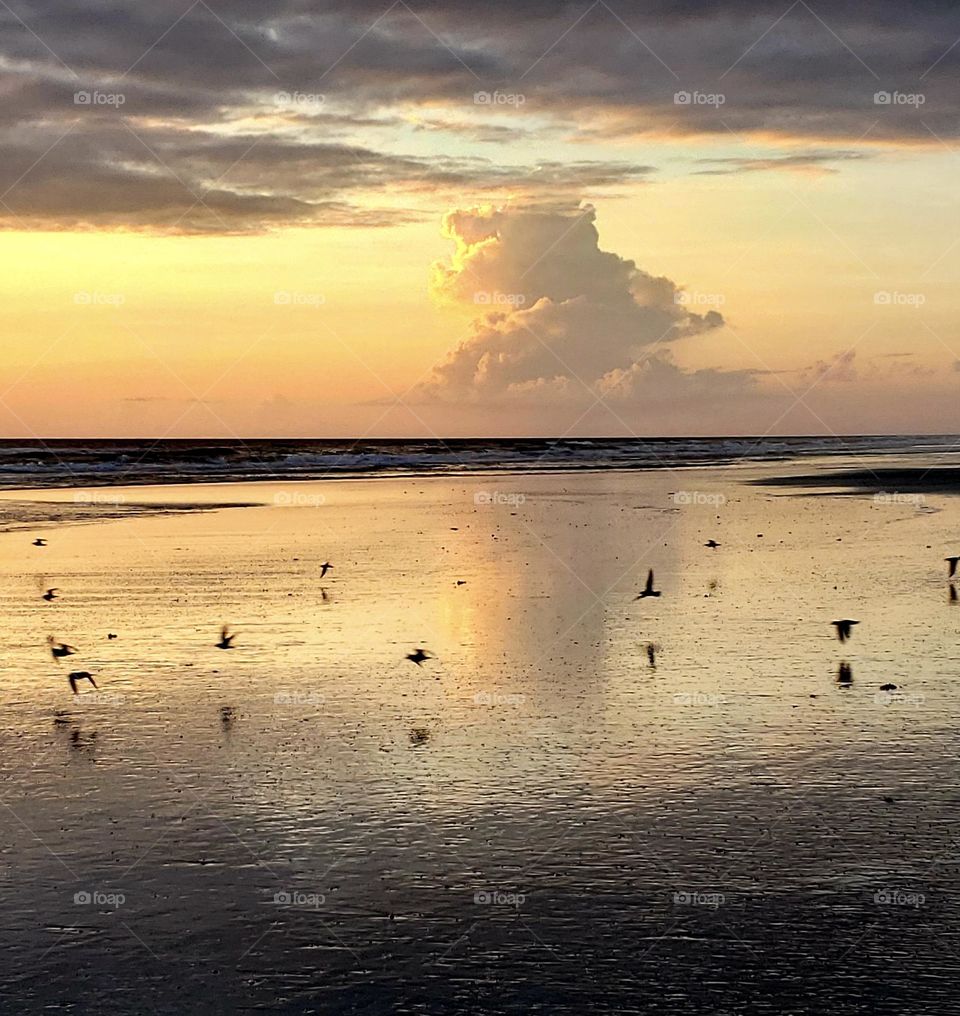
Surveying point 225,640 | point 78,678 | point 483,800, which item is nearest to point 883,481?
point 225,640

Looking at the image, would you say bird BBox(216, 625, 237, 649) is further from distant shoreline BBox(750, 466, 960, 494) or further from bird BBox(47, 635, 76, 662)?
distant shoreline BBox(750, 466, 960, 494)

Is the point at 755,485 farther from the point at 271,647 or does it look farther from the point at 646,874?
the point at 646,874

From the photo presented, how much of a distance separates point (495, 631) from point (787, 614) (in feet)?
15.5

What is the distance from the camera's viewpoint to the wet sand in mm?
7879

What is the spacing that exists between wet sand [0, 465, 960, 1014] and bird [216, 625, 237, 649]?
0.24 metres

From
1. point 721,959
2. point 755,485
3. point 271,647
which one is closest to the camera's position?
point 721,959

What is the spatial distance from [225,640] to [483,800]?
7711 mm

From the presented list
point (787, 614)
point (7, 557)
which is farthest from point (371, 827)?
point (7, 557)

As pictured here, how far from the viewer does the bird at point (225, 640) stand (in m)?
17.8

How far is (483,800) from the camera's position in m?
10.9

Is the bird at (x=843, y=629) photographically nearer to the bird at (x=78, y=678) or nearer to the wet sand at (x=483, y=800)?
the wet sand at (x=483, y=800)

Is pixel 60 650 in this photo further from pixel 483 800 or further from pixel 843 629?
pixel 843 629

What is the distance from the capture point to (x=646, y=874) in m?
9.30

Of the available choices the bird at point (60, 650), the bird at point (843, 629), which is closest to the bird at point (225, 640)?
the bird at point (60, 650)
